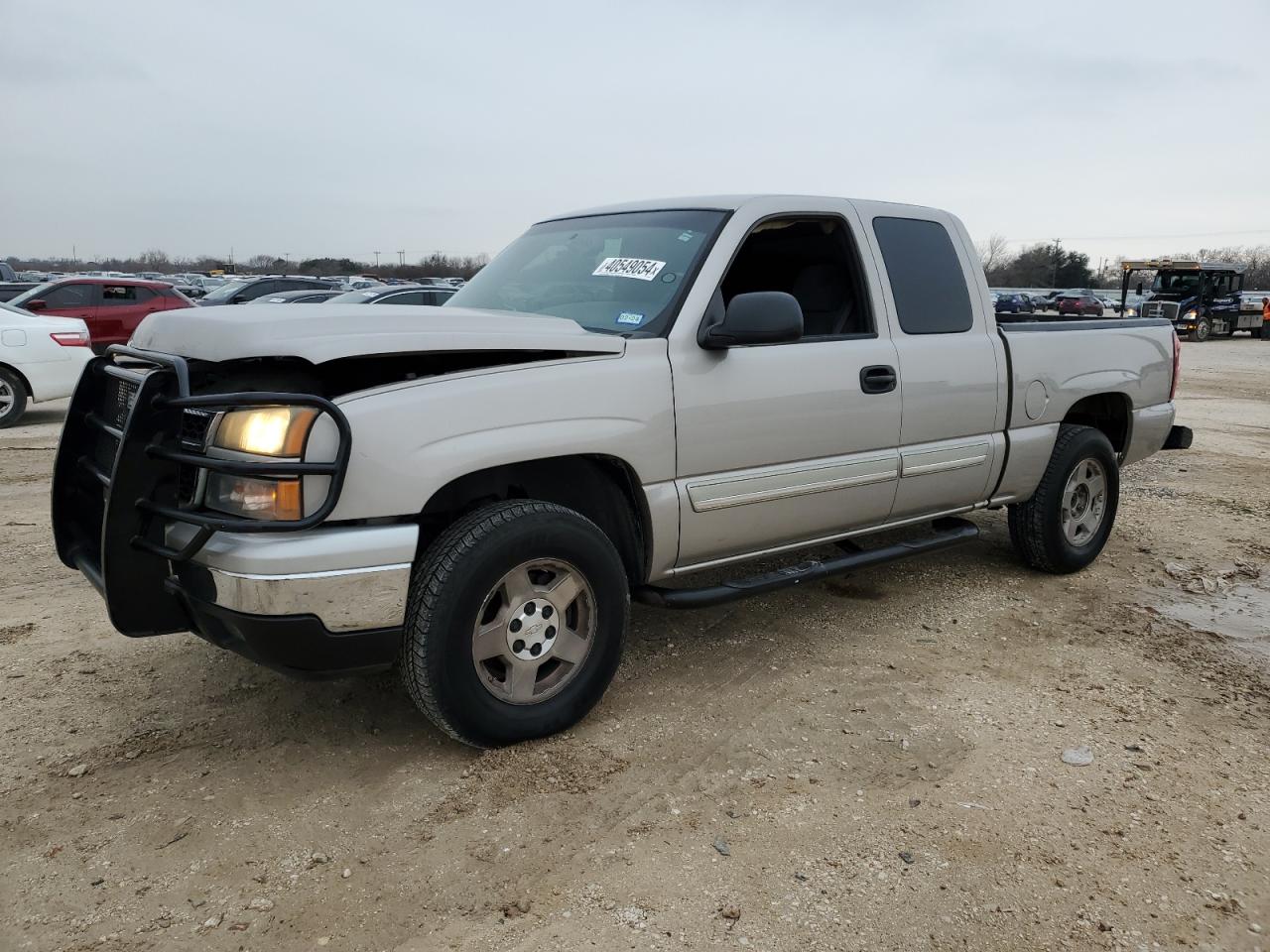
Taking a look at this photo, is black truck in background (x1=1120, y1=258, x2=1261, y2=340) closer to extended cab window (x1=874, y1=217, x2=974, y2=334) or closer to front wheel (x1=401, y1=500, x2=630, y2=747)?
extended cab window (x1=874, y1=217, x2=974, y2=334)

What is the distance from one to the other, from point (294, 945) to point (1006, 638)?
337 cm

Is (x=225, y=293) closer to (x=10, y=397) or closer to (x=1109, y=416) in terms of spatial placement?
(x=10, y=397)

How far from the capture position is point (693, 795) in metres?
3.11

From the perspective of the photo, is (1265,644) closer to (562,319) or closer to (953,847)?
(953,847)

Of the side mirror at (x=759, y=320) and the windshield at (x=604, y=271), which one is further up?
the windshield at (x=604, y=271)

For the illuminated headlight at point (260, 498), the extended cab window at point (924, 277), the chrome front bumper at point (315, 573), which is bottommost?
the chrome front bumper at point (315, 573)

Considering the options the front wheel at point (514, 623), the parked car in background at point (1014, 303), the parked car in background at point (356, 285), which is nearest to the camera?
the front wheel at point (514, 623)

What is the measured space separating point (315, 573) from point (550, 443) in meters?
0.85

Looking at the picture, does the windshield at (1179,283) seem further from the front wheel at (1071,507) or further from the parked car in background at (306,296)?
the front wheel at (1071,507)

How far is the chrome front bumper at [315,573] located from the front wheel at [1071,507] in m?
3.65

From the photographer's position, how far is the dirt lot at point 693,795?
2.52 meters

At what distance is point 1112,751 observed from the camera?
3.44 m

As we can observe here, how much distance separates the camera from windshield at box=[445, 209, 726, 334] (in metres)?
3.76

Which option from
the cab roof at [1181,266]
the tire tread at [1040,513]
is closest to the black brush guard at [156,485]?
the tire tread at [1040,513]
